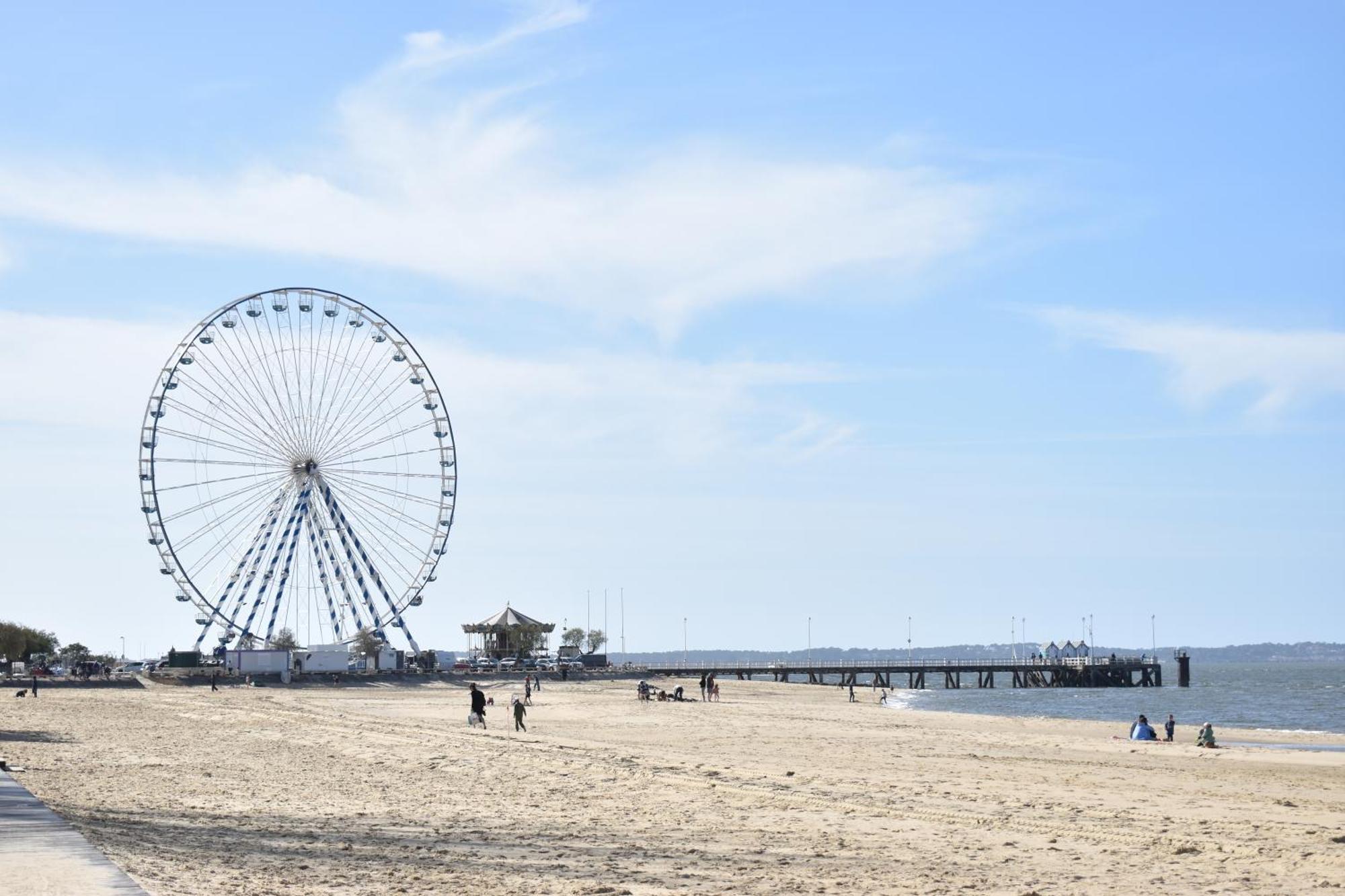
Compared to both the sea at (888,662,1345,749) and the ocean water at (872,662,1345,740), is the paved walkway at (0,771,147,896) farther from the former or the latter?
the ocean water at (872,662,1345,740)

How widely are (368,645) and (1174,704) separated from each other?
4370 centimetres

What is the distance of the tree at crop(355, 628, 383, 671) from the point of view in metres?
75.7

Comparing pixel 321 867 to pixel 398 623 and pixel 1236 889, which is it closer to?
pixel 1236 889

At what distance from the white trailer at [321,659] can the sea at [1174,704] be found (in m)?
26.6

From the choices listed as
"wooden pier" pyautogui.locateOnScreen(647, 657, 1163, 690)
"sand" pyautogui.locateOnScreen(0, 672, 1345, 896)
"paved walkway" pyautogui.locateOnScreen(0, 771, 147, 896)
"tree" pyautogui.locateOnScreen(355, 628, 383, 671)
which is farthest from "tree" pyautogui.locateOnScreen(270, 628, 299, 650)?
"paved walkway" pyautogui.locateOnScreen(0, 771, 147, 896)

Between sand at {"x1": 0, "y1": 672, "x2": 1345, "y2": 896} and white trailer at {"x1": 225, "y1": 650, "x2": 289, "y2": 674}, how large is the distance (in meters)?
33.0

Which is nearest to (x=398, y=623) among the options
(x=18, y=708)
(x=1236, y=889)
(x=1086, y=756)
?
(x=18, y=708)

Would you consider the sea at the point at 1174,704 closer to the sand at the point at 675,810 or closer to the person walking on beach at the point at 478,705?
the sand at the point at 675,810

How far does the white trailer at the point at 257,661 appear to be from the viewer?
63.3 metres

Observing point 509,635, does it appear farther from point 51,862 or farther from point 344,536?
point 51,862

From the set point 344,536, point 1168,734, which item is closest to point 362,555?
point 344,536

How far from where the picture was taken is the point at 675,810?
15.2 meters

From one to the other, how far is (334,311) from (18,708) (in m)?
25.8

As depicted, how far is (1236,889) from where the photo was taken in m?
10.7
